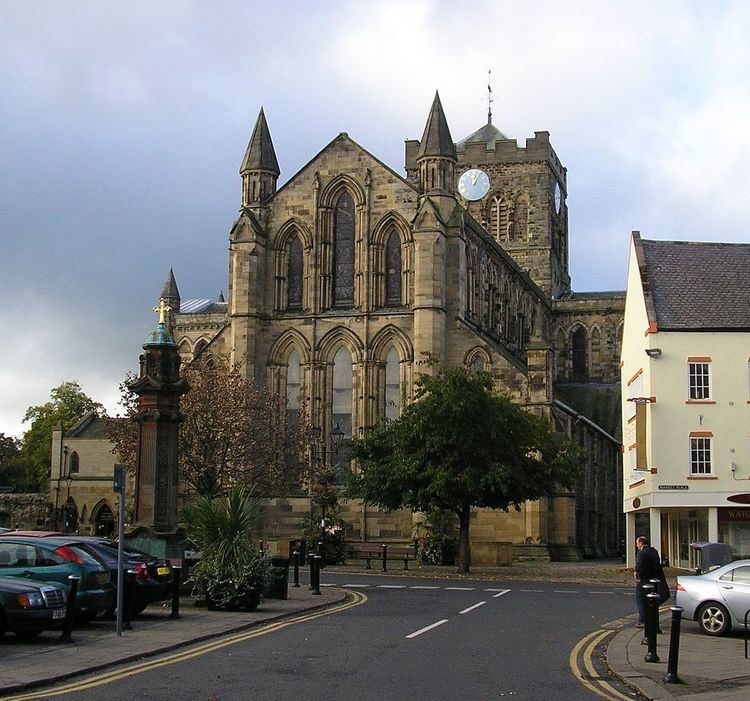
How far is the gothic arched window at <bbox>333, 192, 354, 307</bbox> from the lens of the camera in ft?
181

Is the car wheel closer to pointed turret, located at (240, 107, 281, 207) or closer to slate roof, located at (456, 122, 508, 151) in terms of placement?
pointed turret, located at (240, 107, 281, 207)

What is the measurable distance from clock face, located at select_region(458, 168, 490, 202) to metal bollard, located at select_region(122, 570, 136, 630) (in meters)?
65.8

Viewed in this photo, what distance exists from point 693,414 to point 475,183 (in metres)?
44.8

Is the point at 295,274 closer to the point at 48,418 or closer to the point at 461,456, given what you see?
the point at 461,456

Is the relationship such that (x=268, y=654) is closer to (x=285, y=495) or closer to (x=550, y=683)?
(x=550, y=683)

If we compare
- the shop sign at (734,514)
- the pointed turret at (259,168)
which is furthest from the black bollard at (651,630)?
the pointed turret at (259,168)

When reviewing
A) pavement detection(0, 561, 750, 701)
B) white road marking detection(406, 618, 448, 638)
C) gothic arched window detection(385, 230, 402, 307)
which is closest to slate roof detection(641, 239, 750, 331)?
gothic arched window detection(385, 230, 402, 307)

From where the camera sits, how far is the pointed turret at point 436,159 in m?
53.1

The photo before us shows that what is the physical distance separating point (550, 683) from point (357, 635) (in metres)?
5.14

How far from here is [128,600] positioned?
773 inches

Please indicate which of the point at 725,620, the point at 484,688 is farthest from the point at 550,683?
the point at 725,620

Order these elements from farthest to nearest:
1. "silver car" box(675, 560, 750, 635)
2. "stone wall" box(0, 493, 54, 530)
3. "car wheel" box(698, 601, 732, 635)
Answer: "stone wall" box(0, 493, 54, 530), "car wheel" box(698, 601, 732, 635), "silver car" box(675, 560, 750, 635)

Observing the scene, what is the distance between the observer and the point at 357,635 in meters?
18.3

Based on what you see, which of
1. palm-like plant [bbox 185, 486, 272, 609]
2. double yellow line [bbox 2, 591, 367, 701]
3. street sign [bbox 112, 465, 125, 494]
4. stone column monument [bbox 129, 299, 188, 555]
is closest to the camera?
double yellow line [bbox 2, 591, 367, 701]
